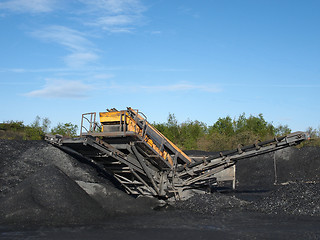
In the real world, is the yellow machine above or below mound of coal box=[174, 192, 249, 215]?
above

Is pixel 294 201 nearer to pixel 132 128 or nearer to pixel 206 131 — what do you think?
pixel 132 128

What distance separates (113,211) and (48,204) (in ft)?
7.13

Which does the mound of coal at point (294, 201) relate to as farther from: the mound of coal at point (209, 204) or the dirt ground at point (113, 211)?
the mound of coal at point (209, 204)

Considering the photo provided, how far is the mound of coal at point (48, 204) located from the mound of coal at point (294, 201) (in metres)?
5.14

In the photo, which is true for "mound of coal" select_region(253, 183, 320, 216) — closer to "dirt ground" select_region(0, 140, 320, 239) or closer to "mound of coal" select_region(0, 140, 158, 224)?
"dirt ground" select_region(0, 140, 320, 239)

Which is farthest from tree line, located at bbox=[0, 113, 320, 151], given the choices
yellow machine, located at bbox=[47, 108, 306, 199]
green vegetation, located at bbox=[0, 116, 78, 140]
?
yellow machine, located at bbox=[47, 108, 306, 199]

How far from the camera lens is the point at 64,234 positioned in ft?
25.6

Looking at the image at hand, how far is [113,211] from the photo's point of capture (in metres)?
10.8

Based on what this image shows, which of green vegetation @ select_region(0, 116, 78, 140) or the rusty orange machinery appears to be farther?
green vegetation @ select_region(0, 116, 78, 140)

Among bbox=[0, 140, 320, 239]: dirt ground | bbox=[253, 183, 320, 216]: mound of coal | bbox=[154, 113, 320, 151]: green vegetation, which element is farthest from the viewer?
bbox=[154, 113, 320, 151]: green vegetation

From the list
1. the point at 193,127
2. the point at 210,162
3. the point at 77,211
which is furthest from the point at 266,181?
the point at 193,127

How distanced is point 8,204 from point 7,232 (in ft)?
5.34

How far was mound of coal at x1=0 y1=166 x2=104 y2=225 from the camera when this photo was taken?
29.7 feet

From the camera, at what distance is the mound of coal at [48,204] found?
9.05 metres
